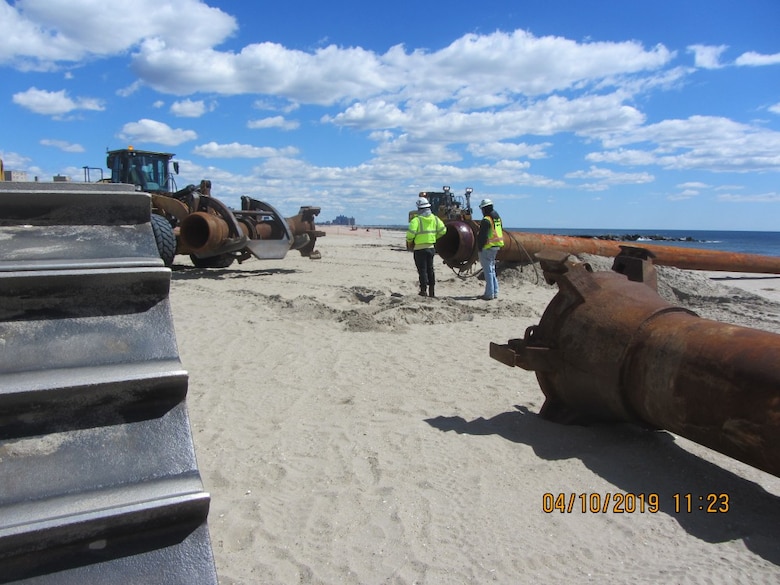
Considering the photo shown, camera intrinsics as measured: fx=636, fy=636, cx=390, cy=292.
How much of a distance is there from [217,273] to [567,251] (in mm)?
6975

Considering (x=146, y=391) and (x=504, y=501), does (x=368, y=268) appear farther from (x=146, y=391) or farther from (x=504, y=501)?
(x=146, y=391)

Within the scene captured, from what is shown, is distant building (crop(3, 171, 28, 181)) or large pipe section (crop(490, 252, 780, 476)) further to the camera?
distant building (crop(3, 171, 28, 181))

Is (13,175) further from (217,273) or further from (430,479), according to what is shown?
(217,273)

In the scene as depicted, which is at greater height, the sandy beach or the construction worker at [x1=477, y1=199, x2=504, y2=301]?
the construction worker at [x1=477, y1=199, x2=504, y2=301]

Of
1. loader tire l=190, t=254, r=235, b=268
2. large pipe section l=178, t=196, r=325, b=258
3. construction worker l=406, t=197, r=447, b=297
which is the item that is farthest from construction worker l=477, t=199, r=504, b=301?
loader tire l=190, t=254, r=235, b=268

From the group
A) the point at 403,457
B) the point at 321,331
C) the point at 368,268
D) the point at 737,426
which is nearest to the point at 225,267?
the point at 368,268

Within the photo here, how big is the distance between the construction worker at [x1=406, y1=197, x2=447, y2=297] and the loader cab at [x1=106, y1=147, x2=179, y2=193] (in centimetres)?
727

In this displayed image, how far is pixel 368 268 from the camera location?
15469 mm

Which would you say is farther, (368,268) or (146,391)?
(368,268)

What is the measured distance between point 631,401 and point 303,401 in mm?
2328

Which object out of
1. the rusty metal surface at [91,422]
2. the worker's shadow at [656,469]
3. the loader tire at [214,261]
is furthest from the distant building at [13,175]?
the loader tire at [214,261]

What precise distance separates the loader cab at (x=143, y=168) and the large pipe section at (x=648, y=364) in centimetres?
1227
